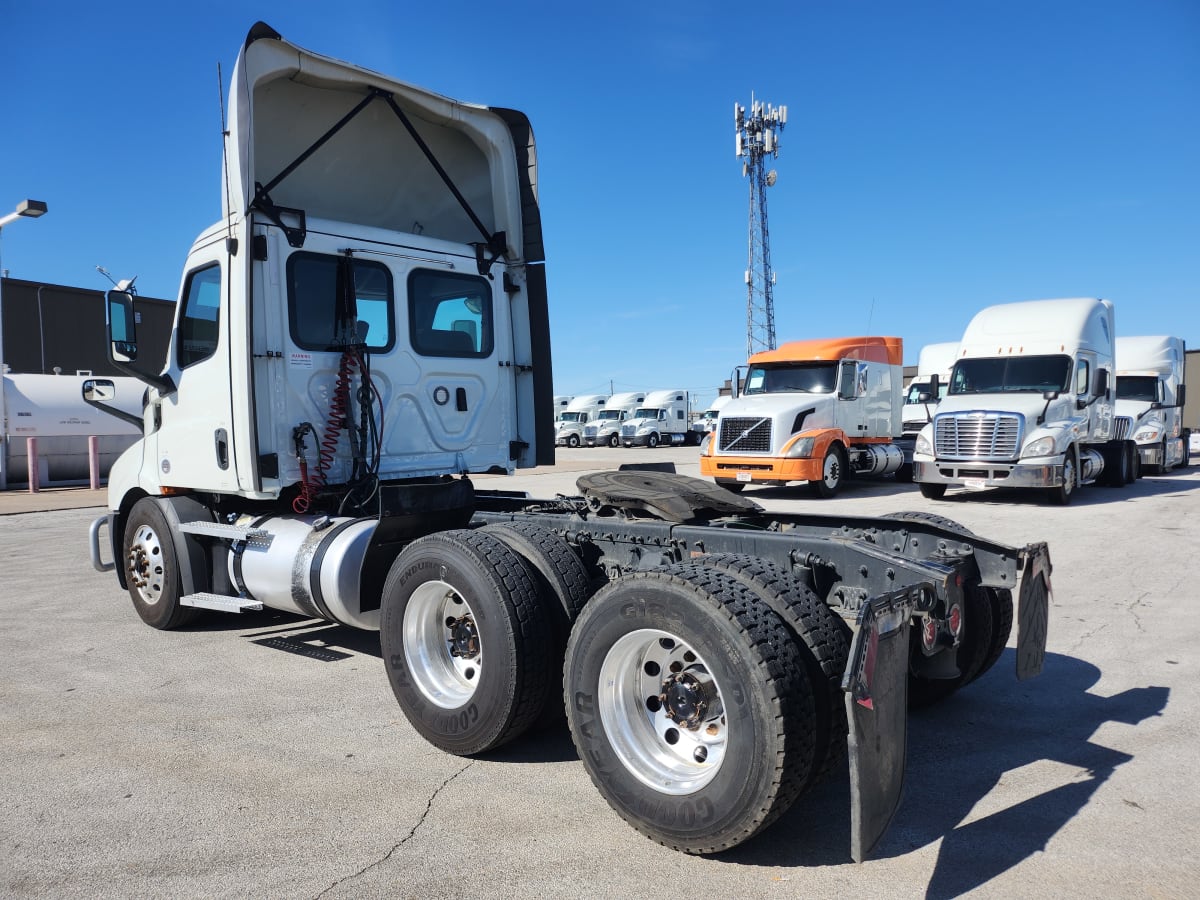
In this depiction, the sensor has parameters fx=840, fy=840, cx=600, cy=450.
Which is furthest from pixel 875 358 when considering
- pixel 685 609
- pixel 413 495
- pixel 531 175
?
pixel 685 609

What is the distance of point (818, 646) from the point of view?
2.95 meters

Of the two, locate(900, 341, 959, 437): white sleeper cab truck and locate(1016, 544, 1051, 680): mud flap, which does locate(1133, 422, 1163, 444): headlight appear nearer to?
locate(900, 341, 959, 437): white sleeper cab truck

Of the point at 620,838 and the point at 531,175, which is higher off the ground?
the point at 531,175

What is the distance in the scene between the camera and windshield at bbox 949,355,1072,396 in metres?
14.7

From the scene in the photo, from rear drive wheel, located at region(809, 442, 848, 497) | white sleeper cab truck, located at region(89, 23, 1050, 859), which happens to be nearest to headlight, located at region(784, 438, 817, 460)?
rear drive wheel, located at region(809, 442, 848, 497)

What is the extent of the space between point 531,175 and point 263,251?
2198 millimetres

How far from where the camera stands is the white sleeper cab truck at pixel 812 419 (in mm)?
15898

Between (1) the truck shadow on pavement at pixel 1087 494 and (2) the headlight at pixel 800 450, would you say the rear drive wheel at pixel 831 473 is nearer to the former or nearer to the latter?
(2) the headlight at pixel 800 450

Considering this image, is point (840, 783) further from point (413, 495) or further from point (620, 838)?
point (413, 495)

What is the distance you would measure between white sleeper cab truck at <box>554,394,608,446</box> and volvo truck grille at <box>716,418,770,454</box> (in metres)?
29.7

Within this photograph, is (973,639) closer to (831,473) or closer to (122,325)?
(122,325)

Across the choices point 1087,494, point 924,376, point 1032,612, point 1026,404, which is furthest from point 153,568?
point 924,376

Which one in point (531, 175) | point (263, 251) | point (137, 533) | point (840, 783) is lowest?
point (840, 783)

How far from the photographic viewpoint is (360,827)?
10.7 feet
